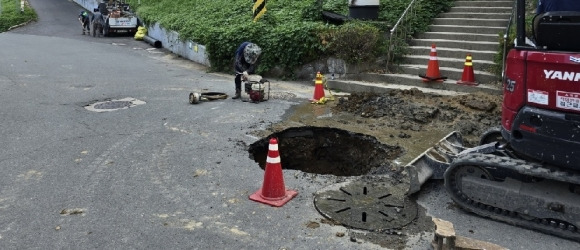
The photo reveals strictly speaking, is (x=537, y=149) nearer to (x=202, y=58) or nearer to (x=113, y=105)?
(x=113, y=105)

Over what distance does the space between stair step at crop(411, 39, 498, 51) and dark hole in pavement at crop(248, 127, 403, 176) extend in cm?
568

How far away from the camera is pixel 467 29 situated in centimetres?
1267

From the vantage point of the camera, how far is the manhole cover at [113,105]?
9781 millimetres

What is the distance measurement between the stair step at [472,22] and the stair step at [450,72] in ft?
6.99

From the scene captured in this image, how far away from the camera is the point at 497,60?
1068cm

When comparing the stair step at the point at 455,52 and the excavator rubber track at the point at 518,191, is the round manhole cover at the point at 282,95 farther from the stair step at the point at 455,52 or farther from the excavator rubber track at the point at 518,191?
the excavator rubber track at the point at 518,191

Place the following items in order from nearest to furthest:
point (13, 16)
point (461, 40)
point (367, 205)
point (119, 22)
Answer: point (367, 205), point (461, 40), point (119, 22), point (13, 16)

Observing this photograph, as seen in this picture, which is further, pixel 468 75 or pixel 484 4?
pixel 484 4

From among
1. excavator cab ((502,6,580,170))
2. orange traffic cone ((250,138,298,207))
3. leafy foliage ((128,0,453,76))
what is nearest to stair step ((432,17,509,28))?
leafy foliage ((128,0,453,76))

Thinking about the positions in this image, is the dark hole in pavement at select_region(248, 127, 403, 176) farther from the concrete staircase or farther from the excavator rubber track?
the concrete staircase

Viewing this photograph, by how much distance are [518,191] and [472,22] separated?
9223 millimetres

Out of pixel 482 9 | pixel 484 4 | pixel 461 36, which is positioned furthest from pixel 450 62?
pixel 484 4

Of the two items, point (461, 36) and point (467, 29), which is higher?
point (467, 29)

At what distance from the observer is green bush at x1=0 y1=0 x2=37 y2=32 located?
1234 inches
